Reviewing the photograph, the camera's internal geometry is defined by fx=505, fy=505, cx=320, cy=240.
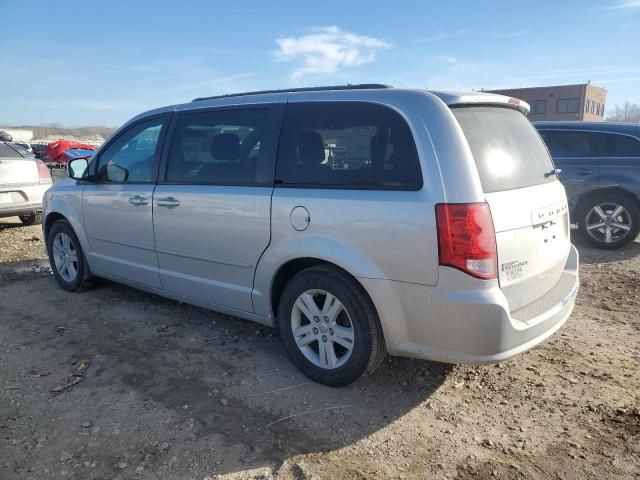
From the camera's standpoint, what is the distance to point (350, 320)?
10.3 feet

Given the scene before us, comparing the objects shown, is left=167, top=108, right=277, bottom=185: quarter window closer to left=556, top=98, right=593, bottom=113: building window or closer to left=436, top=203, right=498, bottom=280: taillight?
left=436, top=203, right=498, bottom=280: taillight

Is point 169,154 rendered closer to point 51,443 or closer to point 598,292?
point 51,443

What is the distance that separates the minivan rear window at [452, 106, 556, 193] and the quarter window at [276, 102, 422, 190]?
36 centimetres

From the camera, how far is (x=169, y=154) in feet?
13.8

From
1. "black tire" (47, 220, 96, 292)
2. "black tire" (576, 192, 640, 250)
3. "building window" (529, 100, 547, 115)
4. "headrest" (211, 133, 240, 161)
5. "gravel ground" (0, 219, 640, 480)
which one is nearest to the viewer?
"gravel ground" (0, 219, 640, 480)

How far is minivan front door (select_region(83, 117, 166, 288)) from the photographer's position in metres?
4.34

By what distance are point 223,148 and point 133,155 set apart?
3.98 ft

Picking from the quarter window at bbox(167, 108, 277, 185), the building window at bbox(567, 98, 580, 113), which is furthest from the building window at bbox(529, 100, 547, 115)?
the quarter window at bbox(167, 108, 277, 185)

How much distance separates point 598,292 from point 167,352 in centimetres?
443

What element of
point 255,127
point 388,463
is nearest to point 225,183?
point 255,127

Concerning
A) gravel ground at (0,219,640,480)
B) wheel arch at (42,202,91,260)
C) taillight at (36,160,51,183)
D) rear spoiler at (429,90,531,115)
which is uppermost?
rear spoiler at (429,90,531,115)

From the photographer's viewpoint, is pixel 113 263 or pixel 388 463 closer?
pixel 388 463

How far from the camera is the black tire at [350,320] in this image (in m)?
3.07

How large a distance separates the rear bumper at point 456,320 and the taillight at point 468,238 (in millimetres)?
69
